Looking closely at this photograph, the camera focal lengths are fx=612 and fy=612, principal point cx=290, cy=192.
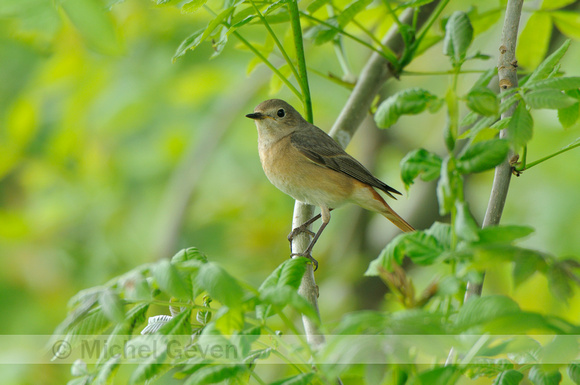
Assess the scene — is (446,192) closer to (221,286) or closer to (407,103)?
(221,286)

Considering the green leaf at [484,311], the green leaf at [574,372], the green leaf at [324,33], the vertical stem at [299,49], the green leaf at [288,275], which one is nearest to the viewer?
the green leaf at [484,311]

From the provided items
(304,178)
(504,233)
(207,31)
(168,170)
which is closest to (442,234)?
(504,233)

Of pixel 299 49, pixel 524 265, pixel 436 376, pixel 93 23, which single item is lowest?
pixel 436 376

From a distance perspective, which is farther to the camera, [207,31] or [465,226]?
[207,31]

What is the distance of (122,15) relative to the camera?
210 inches

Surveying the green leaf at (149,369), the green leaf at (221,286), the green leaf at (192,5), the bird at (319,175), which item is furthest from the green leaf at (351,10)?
the green leaf at (149,369)

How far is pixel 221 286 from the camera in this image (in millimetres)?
1296

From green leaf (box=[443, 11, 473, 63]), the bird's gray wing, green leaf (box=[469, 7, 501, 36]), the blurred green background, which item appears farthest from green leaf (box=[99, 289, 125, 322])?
the blurred green background

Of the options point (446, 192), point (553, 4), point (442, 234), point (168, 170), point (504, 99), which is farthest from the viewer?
point (168, 170)

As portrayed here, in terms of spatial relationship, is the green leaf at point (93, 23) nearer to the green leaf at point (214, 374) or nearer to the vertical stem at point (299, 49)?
the vertical stem at point (299, 49)

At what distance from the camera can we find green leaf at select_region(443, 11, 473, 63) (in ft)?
5.80

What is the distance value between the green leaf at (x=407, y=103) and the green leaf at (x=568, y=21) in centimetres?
139

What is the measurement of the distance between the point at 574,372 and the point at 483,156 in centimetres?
62

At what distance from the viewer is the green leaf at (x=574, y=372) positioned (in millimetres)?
1505
